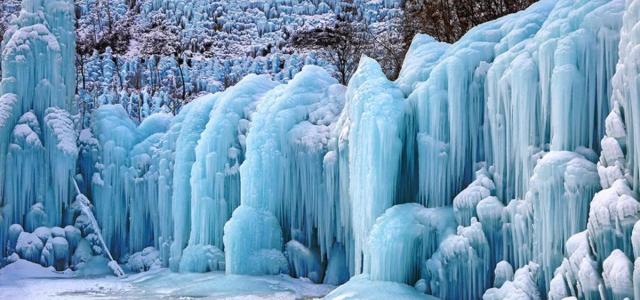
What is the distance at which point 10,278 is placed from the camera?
14.3 meters

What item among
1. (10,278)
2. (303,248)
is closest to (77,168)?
(10,278)

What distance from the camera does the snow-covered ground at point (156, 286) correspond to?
1132cm

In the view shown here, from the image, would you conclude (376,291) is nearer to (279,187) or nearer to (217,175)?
(279,187)

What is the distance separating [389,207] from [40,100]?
968 cm

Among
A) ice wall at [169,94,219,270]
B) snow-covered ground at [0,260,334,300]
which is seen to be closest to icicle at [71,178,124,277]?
snow-covered ground at [0,260,334,300]

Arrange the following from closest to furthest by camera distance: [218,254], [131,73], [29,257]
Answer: [218,254]
[29,257]
[131,73]

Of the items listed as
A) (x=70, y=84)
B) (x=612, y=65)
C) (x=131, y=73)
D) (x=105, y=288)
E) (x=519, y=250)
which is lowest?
(x=105, y=288)

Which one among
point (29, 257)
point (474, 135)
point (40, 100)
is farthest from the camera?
point (40, 100)

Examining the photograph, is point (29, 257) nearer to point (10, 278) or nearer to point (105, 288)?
point (10, 278)

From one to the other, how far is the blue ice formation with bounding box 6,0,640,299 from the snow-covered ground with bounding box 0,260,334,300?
0.50m

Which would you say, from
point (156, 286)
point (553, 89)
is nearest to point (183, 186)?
point (156, 286)

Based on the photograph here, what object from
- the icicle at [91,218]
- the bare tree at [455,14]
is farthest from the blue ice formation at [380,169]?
the bare tree at [455,14]

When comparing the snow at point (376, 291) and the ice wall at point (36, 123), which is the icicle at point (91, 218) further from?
the snow at point (376, 291)

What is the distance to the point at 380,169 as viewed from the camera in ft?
32.5
